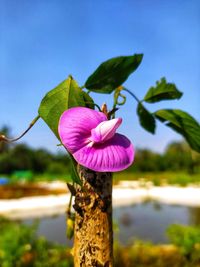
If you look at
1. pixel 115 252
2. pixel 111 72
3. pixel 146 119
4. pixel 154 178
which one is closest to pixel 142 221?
pixel 115 252

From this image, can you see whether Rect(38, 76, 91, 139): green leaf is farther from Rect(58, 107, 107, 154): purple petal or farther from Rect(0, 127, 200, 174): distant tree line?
Rect(0, 127, 200, 174): distant tree line

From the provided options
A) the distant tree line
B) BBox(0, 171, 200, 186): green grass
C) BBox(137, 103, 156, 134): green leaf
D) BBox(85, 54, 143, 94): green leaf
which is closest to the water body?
BBox(0, 171, 200, 186): green grass

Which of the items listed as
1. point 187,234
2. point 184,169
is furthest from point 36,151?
point 187,234

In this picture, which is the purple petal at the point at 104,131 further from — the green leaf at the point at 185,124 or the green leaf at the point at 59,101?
the green leaf at the point at 185,124

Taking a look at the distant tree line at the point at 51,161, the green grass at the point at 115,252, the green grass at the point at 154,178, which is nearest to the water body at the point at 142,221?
the green grass at the point at 115,252

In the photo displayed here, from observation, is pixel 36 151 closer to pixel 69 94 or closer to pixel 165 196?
pixel 165 196
